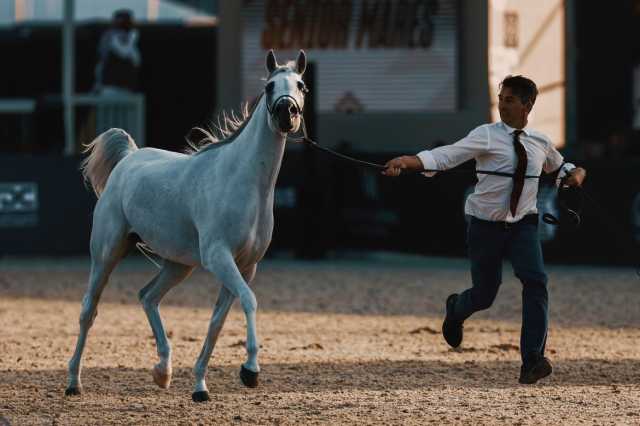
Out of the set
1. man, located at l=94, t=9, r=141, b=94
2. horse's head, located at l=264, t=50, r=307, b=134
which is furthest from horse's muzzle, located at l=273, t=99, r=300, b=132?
man, located at l=94, t=9, r=141, b=94

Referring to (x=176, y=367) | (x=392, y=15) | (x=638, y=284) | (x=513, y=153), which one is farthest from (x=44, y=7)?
(x=513, y=153)

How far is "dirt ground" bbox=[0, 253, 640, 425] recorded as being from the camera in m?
7.85

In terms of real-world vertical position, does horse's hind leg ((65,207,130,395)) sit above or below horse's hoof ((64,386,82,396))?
above

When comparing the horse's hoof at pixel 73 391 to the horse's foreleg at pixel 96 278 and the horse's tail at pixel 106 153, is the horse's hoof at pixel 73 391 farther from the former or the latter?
the horse's tail at pixel 106 153

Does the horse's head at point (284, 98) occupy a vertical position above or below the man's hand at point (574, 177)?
above

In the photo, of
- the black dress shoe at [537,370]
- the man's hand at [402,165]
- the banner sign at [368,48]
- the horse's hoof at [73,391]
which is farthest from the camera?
the banner sign at [368,48]

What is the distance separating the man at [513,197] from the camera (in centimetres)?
821

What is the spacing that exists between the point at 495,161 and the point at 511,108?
32 cm

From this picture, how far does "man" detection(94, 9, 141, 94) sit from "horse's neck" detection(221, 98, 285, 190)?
41.7ft

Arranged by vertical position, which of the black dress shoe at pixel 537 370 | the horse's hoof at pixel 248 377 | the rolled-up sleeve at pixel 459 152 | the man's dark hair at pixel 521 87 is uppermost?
the man's dark hair at pixel 521 87

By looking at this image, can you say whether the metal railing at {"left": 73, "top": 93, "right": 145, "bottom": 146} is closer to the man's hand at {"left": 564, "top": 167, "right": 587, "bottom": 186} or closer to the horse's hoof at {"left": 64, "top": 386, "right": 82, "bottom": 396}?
the horse's hoof at {"left": 64, "top": 386, "right": 82, "bottom": 396}

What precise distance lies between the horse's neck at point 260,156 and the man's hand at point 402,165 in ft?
2.04

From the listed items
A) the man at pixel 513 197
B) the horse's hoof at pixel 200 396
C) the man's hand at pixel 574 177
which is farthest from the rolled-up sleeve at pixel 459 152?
the horse's hoof at pixel 200 396

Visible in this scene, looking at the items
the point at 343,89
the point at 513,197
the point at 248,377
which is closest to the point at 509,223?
the point at 513,197
